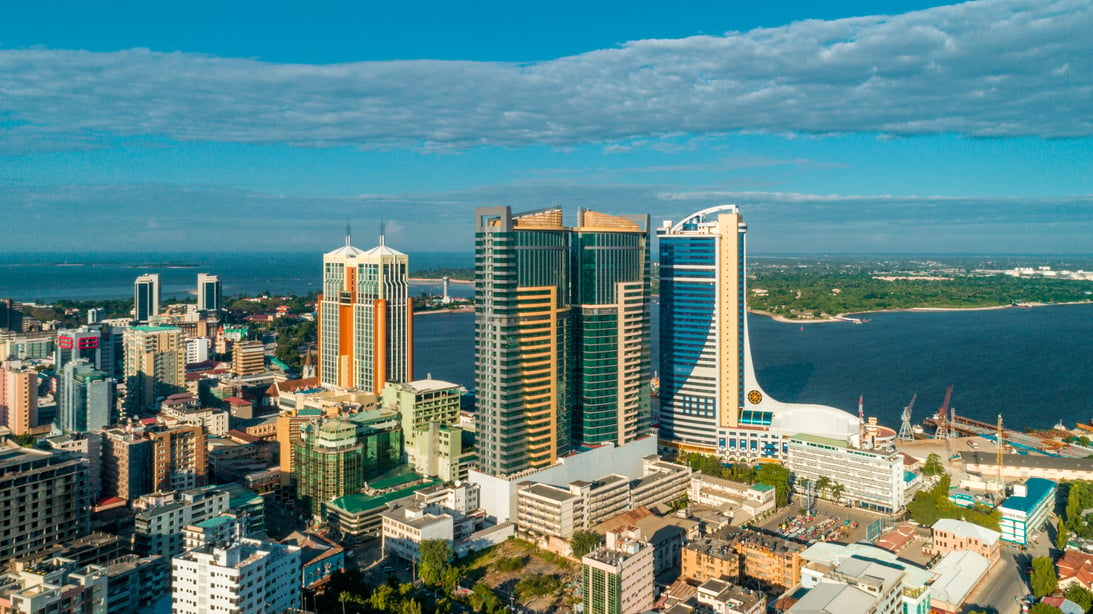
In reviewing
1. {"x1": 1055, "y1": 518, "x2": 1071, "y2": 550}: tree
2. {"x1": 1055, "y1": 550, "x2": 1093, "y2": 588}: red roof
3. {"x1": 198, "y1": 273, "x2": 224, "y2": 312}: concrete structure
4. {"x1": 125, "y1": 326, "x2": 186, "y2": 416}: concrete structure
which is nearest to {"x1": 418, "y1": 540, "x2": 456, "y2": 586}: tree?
{"x1": 1055, "y1": 550, "x2": 1093, "y2": 588}: red roof

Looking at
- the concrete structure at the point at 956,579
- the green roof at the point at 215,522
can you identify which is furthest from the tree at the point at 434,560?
the concrete structure at the point at 956,579

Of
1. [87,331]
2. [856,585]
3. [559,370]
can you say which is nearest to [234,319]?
[87,331]

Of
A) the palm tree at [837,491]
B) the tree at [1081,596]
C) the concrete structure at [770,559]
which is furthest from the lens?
the palm tree at [837,491]

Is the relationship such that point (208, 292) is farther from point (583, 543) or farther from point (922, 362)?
point (583, 543)

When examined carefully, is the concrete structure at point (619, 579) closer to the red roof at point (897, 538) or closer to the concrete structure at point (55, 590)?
the red roof at point (897, 538)

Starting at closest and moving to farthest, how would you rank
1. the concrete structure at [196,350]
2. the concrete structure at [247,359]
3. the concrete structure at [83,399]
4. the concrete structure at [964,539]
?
1. the concrete structure at [964,539]
2. the concrete structure at [83,399]
3. the concrete structure at [247,359]
4. the concrete structure at [196,350]

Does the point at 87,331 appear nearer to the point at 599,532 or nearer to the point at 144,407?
the point at 144,407

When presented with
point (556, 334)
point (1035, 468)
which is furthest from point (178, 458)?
point (1035, 468)
